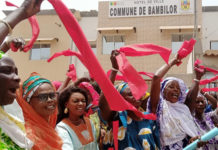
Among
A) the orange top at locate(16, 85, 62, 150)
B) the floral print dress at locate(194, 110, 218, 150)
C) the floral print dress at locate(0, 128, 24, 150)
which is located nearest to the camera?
the floral print dress at locate(0, 128, 24, 150)

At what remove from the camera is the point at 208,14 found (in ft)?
59.2

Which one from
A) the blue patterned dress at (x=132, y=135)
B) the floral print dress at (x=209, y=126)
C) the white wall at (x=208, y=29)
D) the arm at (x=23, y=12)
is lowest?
the floral print dress at (x=209, y=126)

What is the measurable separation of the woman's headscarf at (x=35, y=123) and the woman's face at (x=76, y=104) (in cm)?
60

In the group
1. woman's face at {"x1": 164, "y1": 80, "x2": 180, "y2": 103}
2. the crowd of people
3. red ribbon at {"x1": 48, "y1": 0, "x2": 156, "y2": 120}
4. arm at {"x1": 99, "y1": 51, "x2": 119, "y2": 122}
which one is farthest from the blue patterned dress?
red ribbon at {"x1": 48, "y1": 0, "x2": 156, "y2": 120}

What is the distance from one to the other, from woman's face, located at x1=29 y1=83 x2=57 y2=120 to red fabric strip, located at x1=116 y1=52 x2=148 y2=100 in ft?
2.27

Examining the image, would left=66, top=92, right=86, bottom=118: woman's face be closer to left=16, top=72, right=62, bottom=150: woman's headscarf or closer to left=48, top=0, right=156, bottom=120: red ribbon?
left=16, top=72, right=62, bottom=150: woman's headscarf

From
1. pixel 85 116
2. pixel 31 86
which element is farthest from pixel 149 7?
pixel 31 86

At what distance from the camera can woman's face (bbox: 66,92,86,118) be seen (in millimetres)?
3170

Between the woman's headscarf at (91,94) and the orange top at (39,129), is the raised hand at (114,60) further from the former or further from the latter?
the woman's headscarf at (91,94)

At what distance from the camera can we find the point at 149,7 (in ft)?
58.2

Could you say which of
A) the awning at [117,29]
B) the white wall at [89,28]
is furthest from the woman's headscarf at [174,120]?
the white wall at [89,28]

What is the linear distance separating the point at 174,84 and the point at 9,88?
2.35 meters

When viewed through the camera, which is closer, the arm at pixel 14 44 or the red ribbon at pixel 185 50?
the arm at pixel 14 44

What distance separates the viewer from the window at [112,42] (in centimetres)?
1781
